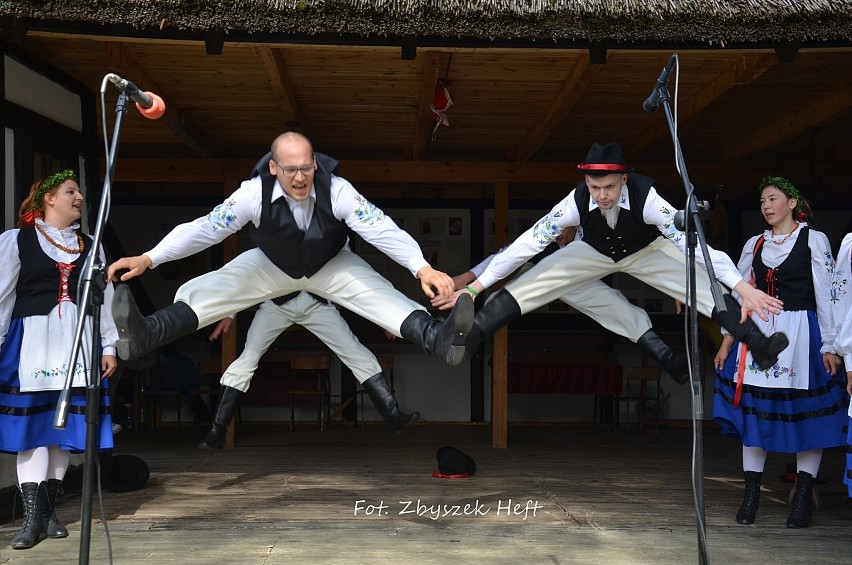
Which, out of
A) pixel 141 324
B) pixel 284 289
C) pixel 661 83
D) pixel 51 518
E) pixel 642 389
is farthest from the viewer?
pixel 642 389

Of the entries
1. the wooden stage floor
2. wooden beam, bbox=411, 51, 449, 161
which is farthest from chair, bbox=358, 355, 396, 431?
wooden beam, bbox=411, 51, 449, 161

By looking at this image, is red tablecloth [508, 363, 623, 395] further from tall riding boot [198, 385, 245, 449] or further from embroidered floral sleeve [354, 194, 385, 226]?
embroidered floral sleeve [354, 194, 385, 226]

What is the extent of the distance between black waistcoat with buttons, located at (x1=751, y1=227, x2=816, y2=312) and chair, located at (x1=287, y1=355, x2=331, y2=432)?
5267 millimetres

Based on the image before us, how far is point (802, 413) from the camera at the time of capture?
16.2 ft

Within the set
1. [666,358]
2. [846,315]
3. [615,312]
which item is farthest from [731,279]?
[615,312]

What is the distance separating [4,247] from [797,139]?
6483 mm

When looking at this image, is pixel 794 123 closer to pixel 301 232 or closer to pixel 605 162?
pixel 605 162

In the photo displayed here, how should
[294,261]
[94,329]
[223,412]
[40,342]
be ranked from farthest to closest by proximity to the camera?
[223,412] < [40,342] < [294,261] < [94,329]

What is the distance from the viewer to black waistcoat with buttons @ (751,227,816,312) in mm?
4934

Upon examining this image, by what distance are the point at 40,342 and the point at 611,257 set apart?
2930mm

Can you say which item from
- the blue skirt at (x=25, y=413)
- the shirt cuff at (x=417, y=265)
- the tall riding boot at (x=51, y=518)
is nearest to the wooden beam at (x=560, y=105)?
the shirt cuff at (x=417, y=265)

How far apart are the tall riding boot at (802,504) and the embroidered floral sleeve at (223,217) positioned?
3.39 meters

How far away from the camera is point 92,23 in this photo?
447 cm

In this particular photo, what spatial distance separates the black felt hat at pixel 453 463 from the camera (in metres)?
6.60
